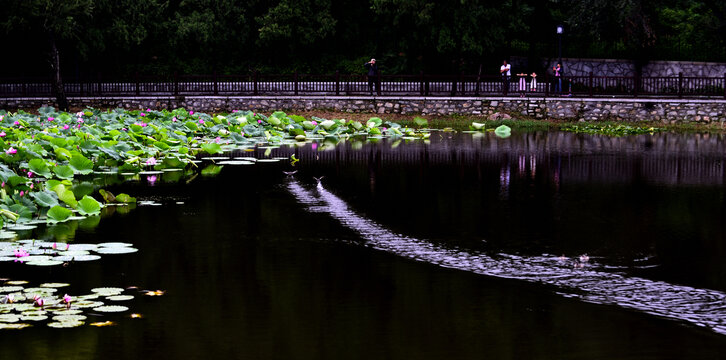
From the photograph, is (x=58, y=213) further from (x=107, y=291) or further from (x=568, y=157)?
(x=568, y=157)

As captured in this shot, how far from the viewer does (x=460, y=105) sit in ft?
103

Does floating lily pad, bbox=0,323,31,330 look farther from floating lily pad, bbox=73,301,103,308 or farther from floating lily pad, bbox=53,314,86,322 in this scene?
floating lily pad, bbox=73,301,103,308

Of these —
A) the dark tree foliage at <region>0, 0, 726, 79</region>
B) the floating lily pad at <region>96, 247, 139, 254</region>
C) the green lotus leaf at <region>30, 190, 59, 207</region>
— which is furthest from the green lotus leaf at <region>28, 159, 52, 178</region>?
the dark tree foliage at <region>0, 0, 726, 79</region>

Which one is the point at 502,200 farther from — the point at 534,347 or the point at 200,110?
the point at 200,110

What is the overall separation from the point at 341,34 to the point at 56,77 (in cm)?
1470

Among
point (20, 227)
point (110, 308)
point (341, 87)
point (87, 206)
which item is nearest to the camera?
point (110, 308)

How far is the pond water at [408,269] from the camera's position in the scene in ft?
23.4

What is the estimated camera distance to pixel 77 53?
38781 millimetres

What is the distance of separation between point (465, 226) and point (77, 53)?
30.4m

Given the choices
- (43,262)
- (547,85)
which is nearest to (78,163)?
(43,262)

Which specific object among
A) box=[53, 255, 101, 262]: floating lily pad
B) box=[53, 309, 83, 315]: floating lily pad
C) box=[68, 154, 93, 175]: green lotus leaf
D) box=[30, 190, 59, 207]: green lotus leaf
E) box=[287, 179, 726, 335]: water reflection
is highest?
box=[68, 154, 93, 175]: green lotus leaf

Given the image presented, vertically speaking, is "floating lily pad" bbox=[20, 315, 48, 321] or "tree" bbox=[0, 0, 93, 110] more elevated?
"tree" bbox=[0, 0, 93, 110]

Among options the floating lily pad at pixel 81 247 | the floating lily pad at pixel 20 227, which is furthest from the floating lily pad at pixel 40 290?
the floating lily pad at pixel 20 227

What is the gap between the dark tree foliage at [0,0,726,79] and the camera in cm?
3494
